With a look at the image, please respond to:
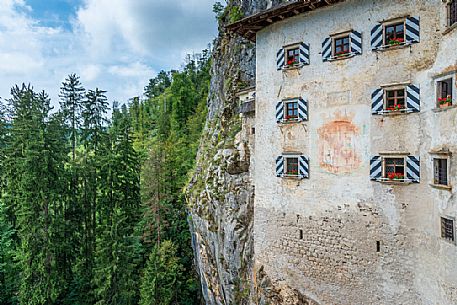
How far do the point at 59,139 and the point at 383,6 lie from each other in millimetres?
22589

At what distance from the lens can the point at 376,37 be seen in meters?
11.2

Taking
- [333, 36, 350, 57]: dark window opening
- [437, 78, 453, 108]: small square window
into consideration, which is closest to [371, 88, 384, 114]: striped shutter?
[437, 78, 453, 108]: small square window

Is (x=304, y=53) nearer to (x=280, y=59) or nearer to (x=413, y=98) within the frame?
(x=280, y=59)

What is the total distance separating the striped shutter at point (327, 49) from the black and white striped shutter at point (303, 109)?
1700 mm

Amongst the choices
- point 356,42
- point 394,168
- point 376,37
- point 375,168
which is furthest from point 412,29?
point 375,168

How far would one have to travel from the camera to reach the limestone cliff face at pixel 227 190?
16.2m

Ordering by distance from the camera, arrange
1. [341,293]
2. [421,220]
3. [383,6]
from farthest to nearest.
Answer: [341,293] → [383,6] → [421,220]

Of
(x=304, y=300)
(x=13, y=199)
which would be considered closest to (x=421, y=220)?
(x=304, y=300)

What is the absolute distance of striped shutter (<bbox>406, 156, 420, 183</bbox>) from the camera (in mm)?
10445

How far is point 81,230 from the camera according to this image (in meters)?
25.2

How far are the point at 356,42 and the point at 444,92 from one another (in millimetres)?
3313

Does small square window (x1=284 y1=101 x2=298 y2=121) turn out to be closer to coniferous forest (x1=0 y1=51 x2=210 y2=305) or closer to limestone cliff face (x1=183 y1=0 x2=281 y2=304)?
limestone cliff face (x1=183 y1=0 x2=281 y2=304)

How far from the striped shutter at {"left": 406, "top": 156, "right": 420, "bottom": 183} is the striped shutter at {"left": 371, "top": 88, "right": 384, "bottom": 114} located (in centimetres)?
185

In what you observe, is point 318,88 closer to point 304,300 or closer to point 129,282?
point 304,300
